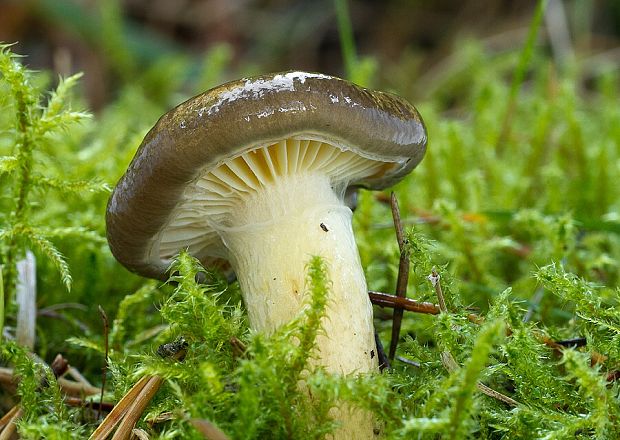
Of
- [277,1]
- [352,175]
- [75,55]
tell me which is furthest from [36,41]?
[352,175]

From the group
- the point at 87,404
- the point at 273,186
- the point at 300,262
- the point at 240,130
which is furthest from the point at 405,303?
the point at 87,404

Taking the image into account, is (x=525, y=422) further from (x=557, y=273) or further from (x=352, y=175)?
(x=352, y=175)

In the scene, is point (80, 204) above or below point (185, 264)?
above

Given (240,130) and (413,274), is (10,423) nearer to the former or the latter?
(240,130)

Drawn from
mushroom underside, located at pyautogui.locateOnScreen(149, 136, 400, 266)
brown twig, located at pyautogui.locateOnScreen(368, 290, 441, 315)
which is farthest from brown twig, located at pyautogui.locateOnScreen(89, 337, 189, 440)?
brown twig, located at pyautogui.locateOnScreen(368, 290, 441, 315)

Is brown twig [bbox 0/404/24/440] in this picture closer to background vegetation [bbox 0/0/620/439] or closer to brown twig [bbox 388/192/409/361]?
background vegetation [bbox 0/0/620/439]

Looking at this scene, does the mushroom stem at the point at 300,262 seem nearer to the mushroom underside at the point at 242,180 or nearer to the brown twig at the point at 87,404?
the mushroom underside at the point at 242,180
